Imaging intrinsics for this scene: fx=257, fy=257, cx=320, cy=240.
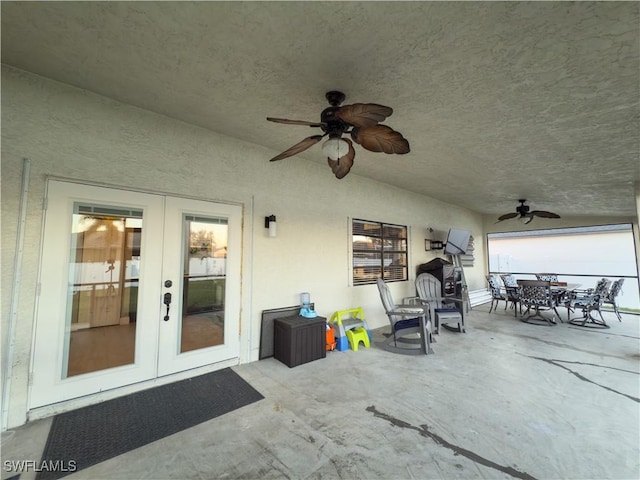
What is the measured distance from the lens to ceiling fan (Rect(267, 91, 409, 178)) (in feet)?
6.16

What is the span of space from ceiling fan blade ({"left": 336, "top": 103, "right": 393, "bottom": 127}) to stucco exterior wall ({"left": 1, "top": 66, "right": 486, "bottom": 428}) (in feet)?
7.31

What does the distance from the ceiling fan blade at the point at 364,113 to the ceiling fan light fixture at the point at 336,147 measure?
1.09 ft

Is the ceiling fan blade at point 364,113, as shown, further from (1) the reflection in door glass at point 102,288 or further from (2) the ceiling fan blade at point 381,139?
(1) the reflection in door glass at point 102,288

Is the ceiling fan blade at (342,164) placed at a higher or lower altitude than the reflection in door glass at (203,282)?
higher

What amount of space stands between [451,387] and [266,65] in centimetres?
380

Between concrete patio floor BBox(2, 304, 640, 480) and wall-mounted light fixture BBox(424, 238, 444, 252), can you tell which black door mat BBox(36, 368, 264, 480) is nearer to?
concrete patio floor BBox(2, 304, 640, 480)

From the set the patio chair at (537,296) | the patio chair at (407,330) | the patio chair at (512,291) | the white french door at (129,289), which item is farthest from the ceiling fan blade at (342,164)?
the patio chair at (512,291)

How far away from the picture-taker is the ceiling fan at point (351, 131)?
188 cm

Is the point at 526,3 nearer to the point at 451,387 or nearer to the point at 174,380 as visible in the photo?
the point at 451,387

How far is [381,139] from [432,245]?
18.5 ft

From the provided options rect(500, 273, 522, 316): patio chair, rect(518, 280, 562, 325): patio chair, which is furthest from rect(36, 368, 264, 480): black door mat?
rect(500, 273, 522, 316): patio chair

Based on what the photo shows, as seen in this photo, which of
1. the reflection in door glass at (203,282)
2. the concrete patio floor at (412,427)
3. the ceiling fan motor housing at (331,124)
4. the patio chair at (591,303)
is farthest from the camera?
the patio chair at (591,303)

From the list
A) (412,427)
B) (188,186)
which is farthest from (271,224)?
(412,427)

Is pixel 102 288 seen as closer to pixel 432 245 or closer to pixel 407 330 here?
pixel 407 330
